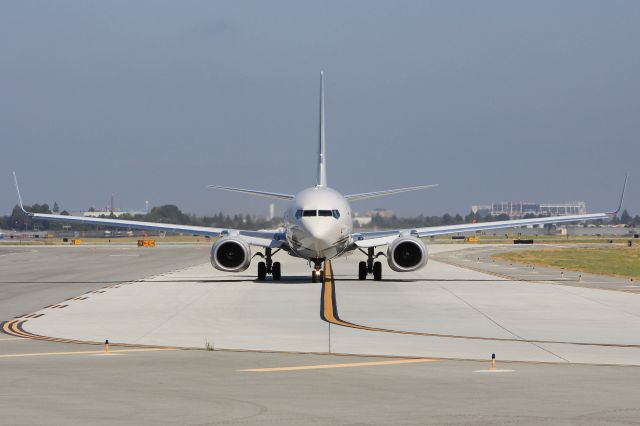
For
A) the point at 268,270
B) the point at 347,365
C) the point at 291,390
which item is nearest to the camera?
the point at 291,390

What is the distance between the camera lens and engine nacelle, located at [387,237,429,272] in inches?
1945

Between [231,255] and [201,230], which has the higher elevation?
[201,230]

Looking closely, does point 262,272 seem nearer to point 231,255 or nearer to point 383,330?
point 231,255

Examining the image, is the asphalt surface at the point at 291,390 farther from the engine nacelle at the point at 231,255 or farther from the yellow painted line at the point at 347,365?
the engine nacelle at the point at 231,255

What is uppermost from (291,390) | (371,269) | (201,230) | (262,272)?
(201,230)

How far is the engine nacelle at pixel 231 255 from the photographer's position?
4928 cm

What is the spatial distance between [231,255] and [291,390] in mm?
32987

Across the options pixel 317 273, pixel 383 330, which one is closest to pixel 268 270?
pixel 317 273

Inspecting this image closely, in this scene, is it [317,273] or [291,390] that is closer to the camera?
[291,390]

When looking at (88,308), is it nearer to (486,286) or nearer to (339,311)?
(339,311)

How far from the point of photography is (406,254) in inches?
1957

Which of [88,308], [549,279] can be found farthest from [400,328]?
[549,279]

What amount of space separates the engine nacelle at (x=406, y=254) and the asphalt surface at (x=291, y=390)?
1072 inches

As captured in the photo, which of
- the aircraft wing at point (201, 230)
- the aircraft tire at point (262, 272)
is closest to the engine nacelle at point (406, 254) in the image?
the aircraft wing at point (201, 230)
